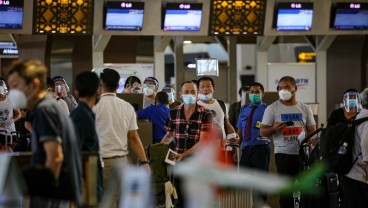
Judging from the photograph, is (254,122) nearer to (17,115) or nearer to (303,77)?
(17,115)

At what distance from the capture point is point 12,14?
15875mm

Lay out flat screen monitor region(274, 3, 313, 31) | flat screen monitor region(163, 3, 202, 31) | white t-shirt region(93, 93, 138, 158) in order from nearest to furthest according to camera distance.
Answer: white t-shirt region(93, 93, 138, 158) < flat screen monitor region(163, 3, 202, 31) < flat screen monitor region(274, 3, 313, 31)

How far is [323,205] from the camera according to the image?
388 inches

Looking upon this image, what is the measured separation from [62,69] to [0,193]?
12.2 meters

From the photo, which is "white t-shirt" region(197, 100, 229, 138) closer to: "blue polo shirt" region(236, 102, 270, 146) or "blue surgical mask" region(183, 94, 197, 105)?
"blue polo shirt" region(236, 102, 270, 146)

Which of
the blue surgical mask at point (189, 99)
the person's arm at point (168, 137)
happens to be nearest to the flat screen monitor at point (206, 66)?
the person's arm at point (168, 137)

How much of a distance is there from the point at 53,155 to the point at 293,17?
1167 cm

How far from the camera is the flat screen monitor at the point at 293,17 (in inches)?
667

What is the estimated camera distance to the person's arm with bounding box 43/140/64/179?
18.9 ft

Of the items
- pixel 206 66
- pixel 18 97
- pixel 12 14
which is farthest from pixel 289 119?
pixel 12 14

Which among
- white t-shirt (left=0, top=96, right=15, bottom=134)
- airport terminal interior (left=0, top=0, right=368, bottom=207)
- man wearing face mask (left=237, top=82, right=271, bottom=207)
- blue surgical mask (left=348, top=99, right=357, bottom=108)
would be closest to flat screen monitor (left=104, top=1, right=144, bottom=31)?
airport terminal interior (left=0, top=0, right=368, bottom=207)

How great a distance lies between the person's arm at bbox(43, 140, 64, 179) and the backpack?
3.67 m

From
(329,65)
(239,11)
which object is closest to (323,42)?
(329,65)

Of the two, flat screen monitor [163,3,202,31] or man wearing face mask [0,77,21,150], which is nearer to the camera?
man wearing face mask [0,77,21,150]
